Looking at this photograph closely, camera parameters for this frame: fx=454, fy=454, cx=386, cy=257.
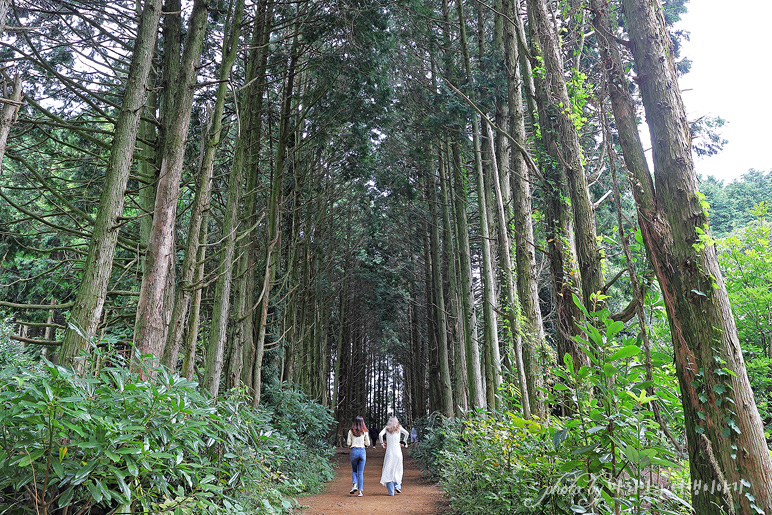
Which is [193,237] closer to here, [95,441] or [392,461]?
[95,441]

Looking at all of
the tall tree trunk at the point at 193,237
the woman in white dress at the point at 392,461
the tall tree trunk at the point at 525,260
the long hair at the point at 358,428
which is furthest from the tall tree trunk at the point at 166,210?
the woman in white dress at the point at 392,461

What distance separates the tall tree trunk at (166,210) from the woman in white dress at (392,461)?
22.7 ft

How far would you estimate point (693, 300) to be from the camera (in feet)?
9.64

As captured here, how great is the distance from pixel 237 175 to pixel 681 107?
6555 millimetres

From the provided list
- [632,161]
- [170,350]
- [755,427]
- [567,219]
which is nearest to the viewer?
Answer: [755,427]

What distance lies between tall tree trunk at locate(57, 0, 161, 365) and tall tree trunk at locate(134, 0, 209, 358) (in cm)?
71

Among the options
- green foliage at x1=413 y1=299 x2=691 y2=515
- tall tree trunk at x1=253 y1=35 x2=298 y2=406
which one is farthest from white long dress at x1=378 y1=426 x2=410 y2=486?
green foliage at x1=413 y1=299 x2=691 y2=515

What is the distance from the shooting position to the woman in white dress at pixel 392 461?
10.3m

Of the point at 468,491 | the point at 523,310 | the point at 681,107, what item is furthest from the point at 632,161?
the point at 468,491

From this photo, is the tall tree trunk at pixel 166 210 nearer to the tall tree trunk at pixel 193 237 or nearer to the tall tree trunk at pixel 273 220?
the tall tree trunk at pixel 193 237

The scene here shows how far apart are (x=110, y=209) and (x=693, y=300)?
494 cm

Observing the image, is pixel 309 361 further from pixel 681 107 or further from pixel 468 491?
pixel 681 107

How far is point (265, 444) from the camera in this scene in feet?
20.8

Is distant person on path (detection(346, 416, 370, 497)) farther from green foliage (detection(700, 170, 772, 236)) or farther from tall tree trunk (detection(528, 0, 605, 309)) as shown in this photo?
green foliage (detection(700, 170, 772, 236))
